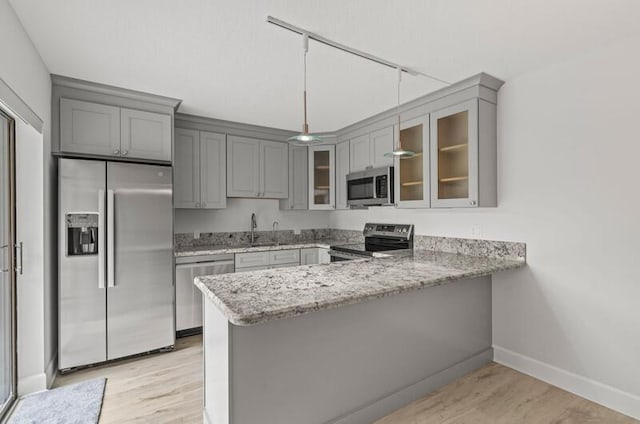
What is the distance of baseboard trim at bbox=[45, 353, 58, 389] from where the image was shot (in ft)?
8.05

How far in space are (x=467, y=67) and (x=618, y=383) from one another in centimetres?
243

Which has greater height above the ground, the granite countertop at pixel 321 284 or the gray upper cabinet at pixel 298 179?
the gray upper cabinet at pixel 298 179

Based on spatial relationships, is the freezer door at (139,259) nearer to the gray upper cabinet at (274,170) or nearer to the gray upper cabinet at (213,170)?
the gray upper cabinet at (213,170)

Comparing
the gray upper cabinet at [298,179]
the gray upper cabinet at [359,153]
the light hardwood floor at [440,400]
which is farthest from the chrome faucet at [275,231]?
the light hardwood floor at [440,400]

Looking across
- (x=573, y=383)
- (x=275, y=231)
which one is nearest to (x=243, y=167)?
(x=275, y=231)

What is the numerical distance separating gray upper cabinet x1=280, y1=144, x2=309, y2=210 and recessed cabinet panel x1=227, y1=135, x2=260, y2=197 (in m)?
0.47

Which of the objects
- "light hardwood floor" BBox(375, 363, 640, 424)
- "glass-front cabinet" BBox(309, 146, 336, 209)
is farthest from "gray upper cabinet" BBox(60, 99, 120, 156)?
"light hardwood floor" BBox(375, 363, 640, 424)

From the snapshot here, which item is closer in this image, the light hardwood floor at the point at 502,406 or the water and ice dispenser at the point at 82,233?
the light hardwood floor at the point at 502,406

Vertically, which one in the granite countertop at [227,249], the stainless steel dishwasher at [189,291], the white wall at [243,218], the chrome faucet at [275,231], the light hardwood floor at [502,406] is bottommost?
the light hardwood floor at [502,406]

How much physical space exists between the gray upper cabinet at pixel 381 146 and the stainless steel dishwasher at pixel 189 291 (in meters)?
2.13

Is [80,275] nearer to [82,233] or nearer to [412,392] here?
[82,233]

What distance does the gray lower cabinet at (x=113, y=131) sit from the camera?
2738mm

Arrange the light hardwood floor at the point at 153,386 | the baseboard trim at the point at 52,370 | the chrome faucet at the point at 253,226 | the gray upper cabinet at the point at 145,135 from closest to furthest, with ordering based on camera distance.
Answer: the light hardwood floor at the point at 153,386 → the baseboard trim at the point at 52,370 → the gray upper cabinet at the point at 145,135 → the chrome faucet at the point at 253,226

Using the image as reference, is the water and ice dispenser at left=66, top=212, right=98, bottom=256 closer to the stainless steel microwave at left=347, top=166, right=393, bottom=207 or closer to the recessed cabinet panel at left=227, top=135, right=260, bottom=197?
the recessed cabinet panel at left=227, top=135, right=260, bottom=197
